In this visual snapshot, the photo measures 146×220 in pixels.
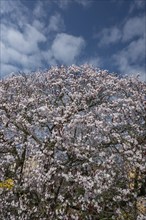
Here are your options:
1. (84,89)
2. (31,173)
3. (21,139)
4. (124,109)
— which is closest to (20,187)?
(31,173)

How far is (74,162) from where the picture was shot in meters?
14.7

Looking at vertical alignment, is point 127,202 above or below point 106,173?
below

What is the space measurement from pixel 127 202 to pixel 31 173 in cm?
413

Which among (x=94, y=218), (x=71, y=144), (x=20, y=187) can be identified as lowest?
(x=94, y=218)

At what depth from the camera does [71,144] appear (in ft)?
47.8

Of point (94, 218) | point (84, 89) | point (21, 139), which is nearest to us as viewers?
point (94, 218)

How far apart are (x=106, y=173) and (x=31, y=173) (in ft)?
10.4

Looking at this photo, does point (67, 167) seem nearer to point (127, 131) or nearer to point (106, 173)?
point (106, 173)

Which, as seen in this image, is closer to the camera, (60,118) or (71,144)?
(71,144)

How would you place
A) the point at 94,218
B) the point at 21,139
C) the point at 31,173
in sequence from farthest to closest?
the point at 21,139, the point at 31,173, the point at 94,218

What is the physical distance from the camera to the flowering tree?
14312 mm

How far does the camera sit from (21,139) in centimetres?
1652

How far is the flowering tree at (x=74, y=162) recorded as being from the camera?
14.3 meters

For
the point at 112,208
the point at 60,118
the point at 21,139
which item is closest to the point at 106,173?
the point at 112,208
